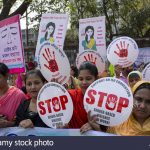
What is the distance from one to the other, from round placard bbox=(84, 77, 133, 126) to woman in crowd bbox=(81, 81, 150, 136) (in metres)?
0.08

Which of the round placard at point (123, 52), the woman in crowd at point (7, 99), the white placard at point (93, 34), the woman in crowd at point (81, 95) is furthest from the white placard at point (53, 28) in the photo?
the woman in crowd at point (81, 95)

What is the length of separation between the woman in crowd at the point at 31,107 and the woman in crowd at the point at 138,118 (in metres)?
0.54

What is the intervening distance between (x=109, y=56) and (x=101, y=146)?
13.5 ft

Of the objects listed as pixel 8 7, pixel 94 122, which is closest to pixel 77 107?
pixel 94 122

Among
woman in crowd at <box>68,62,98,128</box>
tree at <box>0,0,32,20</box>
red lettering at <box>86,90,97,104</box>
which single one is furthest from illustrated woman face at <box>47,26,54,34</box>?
tree at <box>0,0,32,20</box>

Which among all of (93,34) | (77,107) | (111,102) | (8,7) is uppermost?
(8,7)

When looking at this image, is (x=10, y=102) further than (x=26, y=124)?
Yes

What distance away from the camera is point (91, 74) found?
4.12 meters

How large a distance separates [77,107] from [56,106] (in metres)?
0.31

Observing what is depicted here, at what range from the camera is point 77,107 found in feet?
13.2

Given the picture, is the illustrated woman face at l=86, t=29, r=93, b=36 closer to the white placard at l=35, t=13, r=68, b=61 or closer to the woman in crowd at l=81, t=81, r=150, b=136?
the white placard at l=35, t=13, r=68, b=61

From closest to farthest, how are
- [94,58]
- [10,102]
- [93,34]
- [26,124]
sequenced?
[26,124], [10,102], [94,58], [93,34]

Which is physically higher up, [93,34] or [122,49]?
[93,34]

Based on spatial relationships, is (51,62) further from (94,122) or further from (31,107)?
(94,122)
